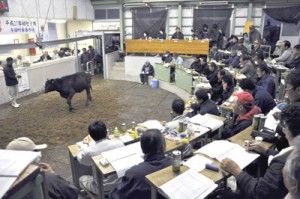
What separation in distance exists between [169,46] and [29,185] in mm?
11092

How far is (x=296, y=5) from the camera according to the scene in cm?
1190

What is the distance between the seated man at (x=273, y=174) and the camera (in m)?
1.91

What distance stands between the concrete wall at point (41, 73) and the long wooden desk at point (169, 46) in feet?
10.7

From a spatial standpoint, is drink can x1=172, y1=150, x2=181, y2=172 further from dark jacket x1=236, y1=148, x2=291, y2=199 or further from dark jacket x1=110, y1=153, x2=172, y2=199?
dark jacket x1=236, y1=148, x2=291, y2=199

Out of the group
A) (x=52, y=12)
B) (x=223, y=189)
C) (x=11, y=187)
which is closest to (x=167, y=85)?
(x=52, y=12)

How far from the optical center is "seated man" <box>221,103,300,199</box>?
1.91m

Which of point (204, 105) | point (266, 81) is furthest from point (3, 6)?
point (266, 81)

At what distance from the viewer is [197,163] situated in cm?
263

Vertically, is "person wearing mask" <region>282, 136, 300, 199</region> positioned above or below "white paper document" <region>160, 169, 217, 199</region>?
Result: above

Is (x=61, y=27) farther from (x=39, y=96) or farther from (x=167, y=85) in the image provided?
(x=167, y=85)

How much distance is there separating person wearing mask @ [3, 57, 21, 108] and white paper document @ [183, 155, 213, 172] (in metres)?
7.60

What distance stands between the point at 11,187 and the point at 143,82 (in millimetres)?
10738

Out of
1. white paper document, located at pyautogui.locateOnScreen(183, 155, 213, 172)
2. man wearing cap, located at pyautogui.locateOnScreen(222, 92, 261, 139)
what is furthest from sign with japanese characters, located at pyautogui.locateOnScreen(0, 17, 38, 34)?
white paper document, located at pyautogui.locateOnScreen(183, 155, 213, 172)

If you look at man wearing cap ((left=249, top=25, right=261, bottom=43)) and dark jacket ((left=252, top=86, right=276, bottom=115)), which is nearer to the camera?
dark jacket ((left=252, top=86, right=276, bottom=115))
